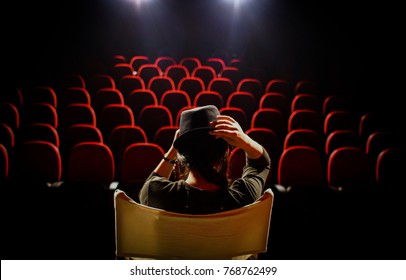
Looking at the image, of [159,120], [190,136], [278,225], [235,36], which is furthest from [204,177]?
[235,36]

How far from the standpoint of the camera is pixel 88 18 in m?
6.52

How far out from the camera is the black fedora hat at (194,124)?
0.90 metres

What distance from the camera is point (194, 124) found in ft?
3.02

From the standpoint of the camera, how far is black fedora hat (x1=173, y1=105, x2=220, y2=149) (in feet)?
2.96

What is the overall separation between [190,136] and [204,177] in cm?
11

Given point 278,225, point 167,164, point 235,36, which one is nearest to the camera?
point 167,164

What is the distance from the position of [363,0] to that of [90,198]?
5421mm

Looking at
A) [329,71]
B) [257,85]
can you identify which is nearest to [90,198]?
[257,85]

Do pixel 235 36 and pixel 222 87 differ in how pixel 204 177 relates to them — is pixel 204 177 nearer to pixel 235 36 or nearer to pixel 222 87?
pixel 222 87

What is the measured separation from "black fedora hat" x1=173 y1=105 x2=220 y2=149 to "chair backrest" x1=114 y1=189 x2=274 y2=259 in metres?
0.20

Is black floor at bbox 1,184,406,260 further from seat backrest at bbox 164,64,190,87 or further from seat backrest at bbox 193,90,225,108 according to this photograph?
Answer: seat backrest at bbox 164,64,190,87

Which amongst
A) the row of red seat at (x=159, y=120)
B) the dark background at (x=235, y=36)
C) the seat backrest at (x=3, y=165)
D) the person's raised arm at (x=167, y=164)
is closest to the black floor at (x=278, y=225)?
the seat backrest at (x=3, y=165)

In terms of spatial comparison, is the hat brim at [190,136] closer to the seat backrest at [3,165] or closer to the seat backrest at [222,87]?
the seat backrest at [3,165]

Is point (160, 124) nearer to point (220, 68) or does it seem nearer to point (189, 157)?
point (189, 157)
